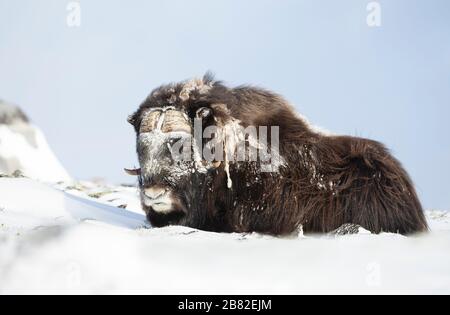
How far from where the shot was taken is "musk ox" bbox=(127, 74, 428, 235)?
4.98 m

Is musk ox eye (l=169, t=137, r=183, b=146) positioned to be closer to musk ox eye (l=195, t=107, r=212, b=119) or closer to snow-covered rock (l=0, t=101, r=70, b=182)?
musk ox eye (l=195, t=107, r=212, b=119)

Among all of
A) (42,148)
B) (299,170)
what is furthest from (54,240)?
(42,148)

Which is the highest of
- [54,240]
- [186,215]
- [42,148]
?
[54,240]

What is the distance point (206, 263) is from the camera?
3586 mm

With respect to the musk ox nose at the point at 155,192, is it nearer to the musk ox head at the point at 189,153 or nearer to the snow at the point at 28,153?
the musk ox head at the point at 189,153

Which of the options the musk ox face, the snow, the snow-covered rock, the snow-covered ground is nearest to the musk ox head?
the musk ox face

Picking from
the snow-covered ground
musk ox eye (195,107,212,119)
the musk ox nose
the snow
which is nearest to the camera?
the snow-covered ground

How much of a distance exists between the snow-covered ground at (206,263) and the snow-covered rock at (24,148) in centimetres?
906

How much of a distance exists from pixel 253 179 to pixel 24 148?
9.72 meters

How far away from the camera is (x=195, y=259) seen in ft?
12.0

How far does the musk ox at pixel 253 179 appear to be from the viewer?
4.98m
